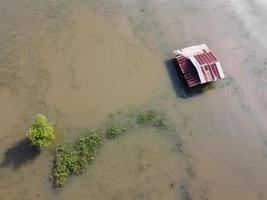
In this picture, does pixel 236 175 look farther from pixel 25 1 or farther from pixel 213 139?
pixel 25 1

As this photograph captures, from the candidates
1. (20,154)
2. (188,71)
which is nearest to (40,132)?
(20,154)

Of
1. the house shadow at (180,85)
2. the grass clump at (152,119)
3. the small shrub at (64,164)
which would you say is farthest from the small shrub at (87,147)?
the house shadow at (180,85)

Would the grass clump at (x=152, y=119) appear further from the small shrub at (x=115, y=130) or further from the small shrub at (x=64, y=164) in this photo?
the small shrub at (x=64, y=164)

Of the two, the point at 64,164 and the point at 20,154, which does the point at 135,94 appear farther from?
the point at 20,154

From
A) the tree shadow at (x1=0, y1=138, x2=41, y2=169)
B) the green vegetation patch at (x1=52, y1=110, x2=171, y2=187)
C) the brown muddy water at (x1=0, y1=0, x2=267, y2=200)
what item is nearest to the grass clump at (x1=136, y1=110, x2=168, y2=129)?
the green vegetation patch at (x1=52, y1=110, x2=171, y2=187)

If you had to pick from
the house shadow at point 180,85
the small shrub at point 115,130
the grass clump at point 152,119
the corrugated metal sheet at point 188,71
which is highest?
the corrugated metal sheet at point 188,71

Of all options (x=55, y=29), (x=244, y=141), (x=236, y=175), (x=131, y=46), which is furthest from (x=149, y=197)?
(x=55, y=29)

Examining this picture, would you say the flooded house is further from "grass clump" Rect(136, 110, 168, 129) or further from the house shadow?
"grass clump" Rect(136, 110, 168, 129)
